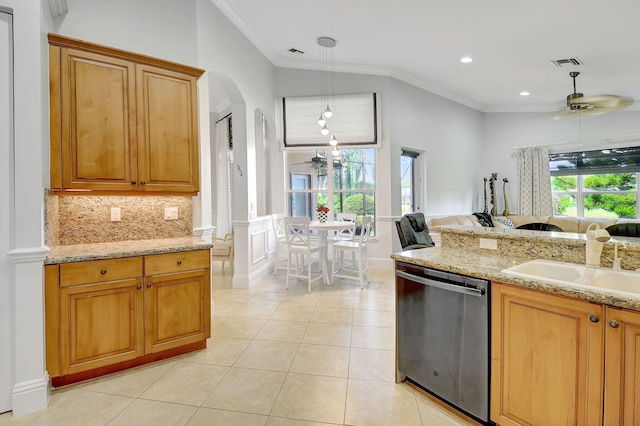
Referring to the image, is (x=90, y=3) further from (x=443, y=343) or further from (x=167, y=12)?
(x=443, y=343)

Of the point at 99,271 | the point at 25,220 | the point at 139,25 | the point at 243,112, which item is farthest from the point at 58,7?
the point at 243,112

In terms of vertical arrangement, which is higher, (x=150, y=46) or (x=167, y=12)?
(x=167, y=12)

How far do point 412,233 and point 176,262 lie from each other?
302cm

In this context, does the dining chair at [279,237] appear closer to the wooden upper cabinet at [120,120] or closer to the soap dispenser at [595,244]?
the wooden upper cabinet at [120,120]

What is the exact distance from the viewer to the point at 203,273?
2525 mm

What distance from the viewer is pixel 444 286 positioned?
5.79 feet

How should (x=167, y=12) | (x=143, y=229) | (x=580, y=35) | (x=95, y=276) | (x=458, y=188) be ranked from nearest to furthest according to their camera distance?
(x=95, y=276) → (x=143, y=229) → (x=167, y=12) → (x=580, y=35) → (x=458, y=188)

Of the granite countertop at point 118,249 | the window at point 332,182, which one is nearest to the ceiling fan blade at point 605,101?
the window at point 332,182

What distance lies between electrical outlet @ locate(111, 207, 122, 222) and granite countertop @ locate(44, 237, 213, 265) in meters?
0.19

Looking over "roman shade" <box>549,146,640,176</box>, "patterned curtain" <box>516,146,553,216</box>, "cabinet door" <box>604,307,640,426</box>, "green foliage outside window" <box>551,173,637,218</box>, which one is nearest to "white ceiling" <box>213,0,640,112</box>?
"roman shade" <box>549,146,640,176</box>

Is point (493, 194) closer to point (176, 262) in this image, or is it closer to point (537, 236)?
point (537, 236)

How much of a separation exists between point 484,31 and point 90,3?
406cm

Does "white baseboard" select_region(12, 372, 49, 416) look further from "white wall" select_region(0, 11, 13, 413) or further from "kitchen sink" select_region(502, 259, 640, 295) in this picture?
"kitchen sink" select_region(502, 259, 640, 295)

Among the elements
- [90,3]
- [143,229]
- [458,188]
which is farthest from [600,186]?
[90,3]
